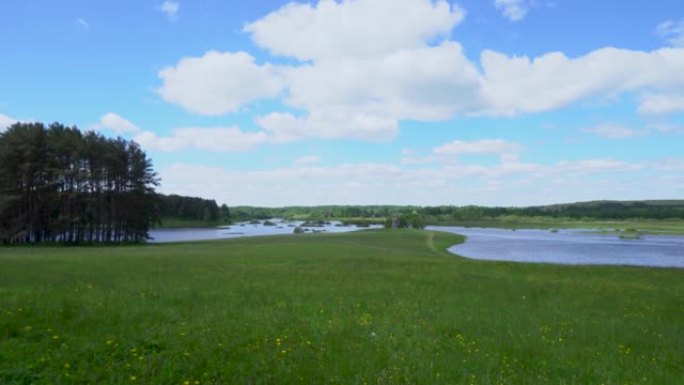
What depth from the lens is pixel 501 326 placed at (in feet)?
39.3

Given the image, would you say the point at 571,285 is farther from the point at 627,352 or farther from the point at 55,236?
the point at 55,236

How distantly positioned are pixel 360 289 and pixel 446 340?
26.3 ft

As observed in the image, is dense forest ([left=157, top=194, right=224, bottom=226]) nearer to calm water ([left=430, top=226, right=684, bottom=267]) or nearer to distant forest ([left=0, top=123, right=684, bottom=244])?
distant forest ([left=0, top=123, right=684, bottom=244])

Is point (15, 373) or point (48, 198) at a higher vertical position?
point (48, 198)

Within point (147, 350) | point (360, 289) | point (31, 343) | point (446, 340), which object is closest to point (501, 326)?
point (446, 340)

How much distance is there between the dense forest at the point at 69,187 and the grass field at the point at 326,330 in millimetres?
42382

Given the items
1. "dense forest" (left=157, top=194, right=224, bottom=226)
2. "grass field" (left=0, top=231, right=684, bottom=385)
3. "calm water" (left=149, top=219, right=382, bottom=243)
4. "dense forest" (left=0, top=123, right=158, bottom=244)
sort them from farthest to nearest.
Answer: "dense forest" (left=157, top=194, right=224, bottom=226), "calm water" (left=149, top=219, right=382, bottom=243), "dense forest" (left=0, top=123, right=158, bottom=244), "grass field" (left=0, top=231, right=684, bottom=385)

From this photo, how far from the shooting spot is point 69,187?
60031mm

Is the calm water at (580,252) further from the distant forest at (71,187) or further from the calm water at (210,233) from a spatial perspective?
the calm water at (210,233)

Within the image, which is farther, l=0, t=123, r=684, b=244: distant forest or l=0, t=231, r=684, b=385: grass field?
l=0, t=123, r=684, b=244: distant forest

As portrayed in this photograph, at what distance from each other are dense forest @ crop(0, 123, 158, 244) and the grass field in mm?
42382

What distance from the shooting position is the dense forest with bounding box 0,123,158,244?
5650 centimetres

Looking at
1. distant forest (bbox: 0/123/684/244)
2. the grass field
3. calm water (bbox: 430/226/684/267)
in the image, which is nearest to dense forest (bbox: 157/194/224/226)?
distant forest (bbox: 0/123/684/244)

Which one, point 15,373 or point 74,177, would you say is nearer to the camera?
point 15,373
